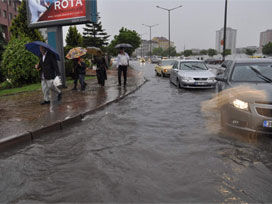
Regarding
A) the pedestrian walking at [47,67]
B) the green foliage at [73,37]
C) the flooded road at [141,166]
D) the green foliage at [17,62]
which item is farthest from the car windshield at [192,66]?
the green foliage at [73,37]

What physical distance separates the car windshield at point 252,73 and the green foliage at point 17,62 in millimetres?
11198

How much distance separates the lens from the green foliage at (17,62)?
13.3 m

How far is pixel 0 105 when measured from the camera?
27.5 ft

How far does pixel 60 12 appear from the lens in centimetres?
1178

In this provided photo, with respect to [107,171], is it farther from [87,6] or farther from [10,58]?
[10,58]

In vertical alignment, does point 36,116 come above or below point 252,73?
below

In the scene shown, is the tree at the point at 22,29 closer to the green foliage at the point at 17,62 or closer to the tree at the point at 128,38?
the green foliage at the point at 17,62

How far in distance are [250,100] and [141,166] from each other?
2.47 metres

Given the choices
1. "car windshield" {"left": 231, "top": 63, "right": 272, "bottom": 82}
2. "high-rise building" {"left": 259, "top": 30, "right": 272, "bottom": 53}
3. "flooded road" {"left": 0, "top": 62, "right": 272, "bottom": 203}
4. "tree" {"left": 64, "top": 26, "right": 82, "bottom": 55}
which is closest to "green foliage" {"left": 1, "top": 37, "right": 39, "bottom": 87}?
"flooded road" {"left": 0, "top": 62, "right": 272, "bottom": 203}

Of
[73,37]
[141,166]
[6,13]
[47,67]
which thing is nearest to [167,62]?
[73,37]

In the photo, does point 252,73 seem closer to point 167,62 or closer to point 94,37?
point 167,62

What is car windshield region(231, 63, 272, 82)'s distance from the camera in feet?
18.7

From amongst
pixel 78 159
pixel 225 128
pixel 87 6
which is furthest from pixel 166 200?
pixel 87 6

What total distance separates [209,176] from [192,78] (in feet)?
28.7
